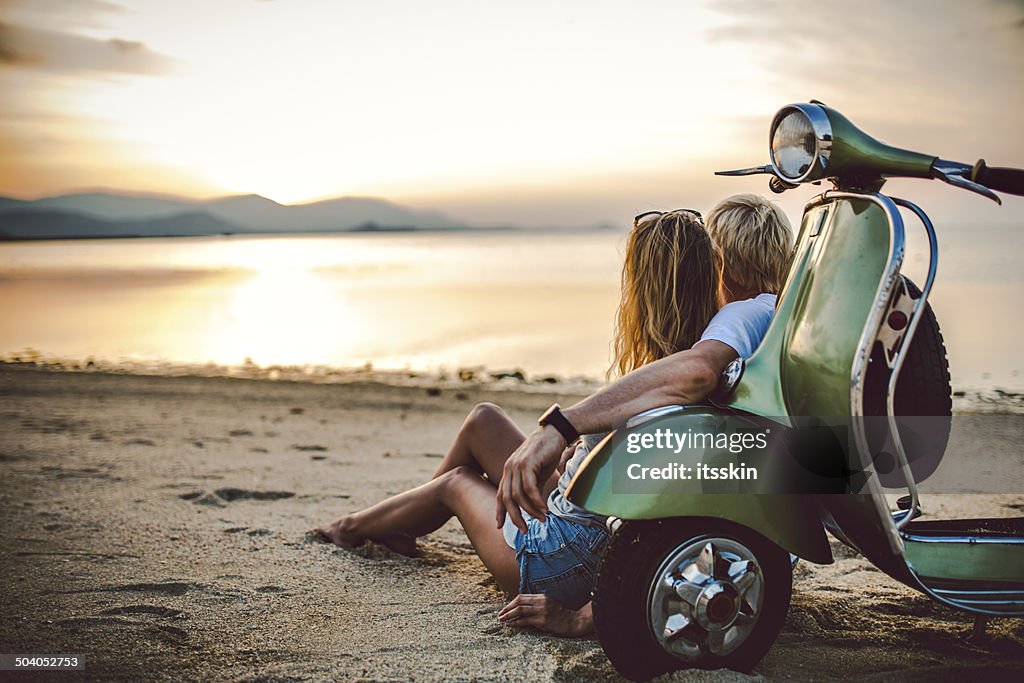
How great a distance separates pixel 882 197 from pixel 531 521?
50.9 inches

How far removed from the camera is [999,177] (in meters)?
1.93

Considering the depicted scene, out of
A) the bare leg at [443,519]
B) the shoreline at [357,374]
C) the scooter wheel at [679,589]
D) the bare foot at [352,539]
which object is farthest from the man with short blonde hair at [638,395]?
the shoreline at [357,374]

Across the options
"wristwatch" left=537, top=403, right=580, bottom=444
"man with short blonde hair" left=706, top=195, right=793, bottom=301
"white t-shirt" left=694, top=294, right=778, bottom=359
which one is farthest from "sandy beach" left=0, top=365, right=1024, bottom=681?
"man with short blonde hair" left=706, top=195, right=793, bottom=301

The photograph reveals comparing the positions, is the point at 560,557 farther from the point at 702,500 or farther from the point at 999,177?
the point at 999,177

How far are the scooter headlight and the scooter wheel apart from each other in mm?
886

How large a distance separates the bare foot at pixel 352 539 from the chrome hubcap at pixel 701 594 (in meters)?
1.48

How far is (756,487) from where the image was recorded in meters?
2.03

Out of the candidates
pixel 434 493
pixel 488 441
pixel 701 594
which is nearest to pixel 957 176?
pixel 701 594

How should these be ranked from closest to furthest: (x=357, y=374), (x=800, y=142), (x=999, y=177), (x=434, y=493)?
1. (x=999, y=177)
2. (x=800, y=142)
3. (x=434, y=493)
4. (x=357, y=374)

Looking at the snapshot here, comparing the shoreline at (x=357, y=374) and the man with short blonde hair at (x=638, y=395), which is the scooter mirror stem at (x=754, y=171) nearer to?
the man with short blonde hair at (x=638, y=395)

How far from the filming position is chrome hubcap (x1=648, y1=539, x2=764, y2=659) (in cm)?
200

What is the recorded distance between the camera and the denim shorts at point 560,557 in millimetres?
2395

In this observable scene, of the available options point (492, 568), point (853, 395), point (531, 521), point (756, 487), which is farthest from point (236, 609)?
point (853, 395)

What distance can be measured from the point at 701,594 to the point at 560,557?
53cm
